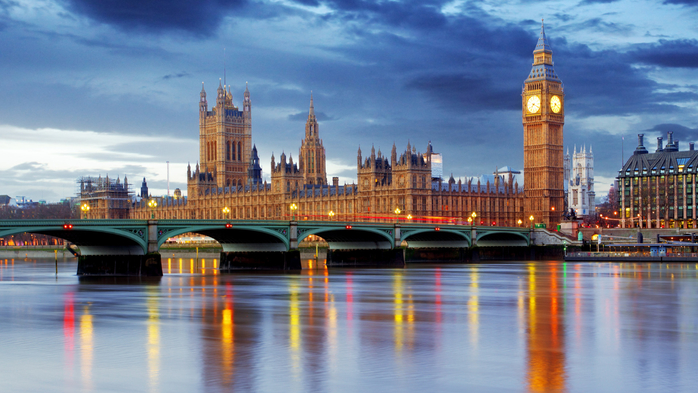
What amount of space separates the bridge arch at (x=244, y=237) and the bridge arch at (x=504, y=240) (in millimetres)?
34272

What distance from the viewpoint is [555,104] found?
136250mm

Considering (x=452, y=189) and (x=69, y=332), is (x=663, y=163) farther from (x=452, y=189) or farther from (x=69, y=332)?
(x=69, y=332)

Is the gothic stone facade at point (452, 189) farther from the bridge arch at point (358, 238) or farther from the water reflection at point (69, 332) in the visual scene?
the water reflection at point (69, 332)

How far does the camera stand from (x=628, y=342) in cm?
2631

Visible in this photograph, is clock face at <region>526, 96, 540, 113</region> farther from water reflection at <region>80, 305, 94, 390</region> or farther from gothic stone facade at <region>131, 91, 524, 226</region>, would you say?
water reflection at <region>80, 305, 94, 390</region>

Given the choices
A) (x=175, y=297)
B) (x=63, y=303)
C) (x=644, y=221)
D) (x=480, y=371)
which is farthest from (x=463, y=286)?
(x=644, y=221)

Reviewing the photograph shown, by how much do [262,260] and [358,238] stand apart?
14.0 m

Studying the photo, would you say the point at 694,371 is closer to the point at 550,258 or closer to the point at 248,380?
the point at 248,380

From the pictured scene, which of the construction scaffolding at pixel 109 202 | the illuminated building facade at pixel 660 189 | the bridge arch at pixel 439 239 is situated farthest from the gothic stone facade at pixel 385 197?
the construction scaffolding at pixel 109 202

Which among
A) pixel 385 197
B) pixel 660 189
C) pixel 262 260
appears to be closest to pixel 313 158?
pixel 385 197

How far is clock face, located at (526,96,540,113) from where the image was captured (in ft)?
444

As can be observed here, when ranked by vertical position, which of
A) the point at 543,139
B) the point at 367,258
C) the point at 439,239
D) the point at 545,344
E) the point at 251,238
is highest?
the point at 543,139

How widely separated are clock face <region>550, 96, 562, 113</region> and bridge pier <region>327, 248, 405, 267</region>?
57.5 m

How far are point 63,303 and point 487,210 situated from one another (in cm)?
9670
